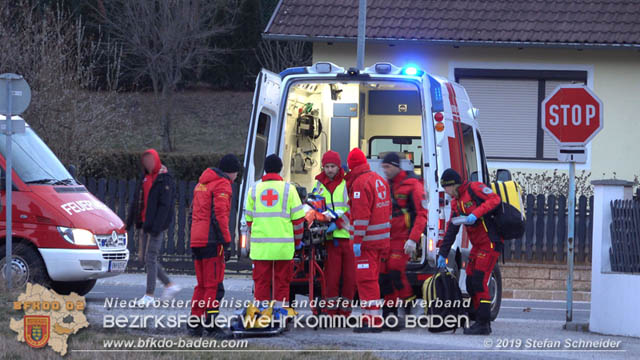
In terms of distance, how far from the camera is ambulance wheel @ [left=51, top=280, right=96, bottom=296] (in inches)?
527

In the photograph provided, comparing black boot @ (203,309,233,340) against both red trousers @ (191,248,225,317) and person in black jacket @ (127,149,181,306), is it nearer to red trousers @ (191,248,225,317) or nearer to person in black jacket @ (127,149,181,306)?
red trousers @ (191,248,225,317)

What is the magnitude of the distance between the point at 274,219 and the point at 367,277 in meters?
1.17

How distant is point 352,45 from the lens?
21.9m

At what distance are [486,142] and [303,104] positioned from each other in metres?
8.75

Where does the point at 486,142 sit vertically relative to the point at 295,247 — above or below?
above

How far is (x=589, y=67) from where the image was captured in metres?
21.7

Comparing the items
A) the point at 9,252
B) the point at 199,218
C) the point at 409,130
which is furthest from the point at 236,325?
the point at 409,130

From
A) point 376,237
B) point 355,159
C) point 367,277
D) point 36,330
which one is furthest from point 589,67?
point 36,330

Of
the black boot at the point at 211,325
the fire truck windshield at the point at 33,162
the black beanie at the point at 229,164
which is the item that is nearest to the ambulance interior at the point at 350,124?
the black beanie at the point at 229,164

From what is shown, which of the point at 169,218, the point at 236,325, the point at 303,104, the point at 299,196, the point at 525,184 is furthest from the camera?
the point at 525,184

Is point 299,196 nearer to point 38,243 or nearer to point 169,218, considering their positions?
point 169,218

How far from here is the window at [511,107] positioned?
21.8 m

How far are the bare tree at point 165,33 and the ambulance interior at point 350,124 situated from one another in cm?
2478

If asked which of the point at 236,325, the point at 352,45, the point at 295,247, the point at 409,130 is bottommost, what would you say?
the point at 236,325
